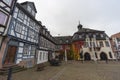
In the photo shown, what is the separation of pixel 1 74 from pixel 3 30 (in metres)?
4.59

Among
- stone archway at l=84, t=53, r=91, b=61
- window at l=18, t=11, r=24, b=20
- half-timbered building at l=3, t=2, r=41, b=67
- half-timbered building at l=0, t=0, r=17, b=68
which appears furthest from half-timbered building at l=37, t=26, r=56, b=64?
stone archway at l=84, t=53, r=91, b=61

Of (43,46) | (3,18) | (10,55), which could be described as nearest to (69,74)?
(10,55)

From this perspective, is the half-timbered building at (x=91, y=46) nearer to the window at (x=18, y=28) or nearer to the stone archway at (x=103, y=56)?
the stone archway at (x=103, y=56)

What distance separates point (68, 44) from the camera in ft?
120

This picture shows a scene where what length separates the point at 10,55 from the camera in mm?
10195

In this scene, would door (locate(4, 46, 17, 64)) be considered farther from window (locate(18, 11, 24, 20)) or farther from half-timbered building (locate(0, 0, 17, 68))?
window (locate(18, 11, 24, 20))

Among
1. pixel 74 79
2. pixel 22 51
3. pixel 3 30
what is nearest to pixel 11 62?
pixel 22 51

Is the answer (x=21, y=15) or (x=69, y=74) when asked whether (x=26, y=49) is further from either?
(x=69, y=74)

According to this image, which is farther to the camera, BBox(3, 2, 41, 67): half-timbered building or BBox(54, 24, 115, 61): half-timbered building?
BBox(54, 24, 115, 61): half-timbered building

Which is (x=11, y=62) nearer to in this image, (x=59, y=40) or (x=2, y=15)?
(x=2, y=15)

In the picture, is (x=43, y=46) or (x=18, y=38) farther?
(x=43, y=46)

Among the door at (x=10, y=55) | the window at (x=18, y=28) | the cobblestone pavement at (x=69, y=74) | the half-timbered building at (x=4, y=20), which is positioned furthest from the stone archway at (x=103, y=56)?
the half-timbered building at (x=4, y=20)

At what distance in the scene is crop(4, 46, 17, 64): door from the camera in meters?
9.72

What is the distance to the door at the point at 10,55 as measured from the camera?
31.9ft
